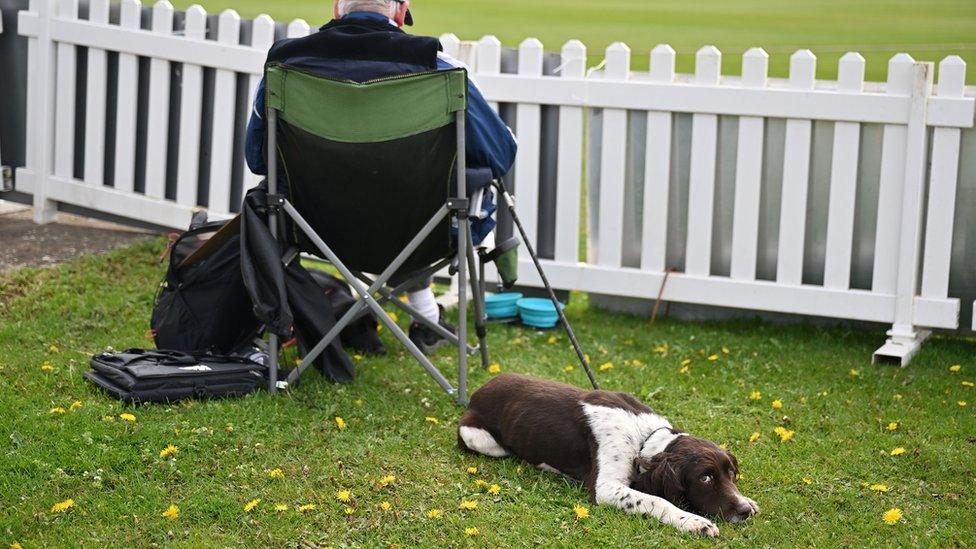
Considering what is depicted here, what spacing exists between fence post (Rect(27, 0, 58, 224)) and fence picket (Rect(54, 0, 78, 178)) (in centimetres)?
4

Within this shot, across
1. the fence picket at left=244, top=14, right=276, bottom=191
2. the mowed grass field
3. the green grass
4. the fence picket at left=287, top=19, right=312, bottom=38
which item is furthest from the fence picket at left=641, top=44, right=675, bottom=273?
the mowed grass field

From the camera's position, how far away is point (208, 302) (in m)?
5.05

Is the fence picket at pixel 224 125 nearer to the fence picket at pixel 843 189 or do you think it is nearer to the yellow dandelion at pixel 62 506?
the fence picket at pixel 843 189

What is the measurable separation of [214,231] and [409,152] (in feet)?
3.76

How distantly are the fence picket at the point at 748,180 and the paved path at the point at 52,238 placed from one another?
3368mm

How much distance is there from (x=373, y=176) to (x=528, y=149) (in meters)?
1.67

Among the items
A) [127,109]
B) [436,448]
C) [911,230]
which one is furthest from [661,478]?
[127,109]

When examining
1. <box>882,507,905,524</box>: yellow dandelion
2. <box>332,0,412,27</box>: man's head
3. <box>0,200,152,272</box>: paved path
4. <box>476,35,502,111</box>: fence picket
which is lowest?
<box>0,200,152,272</box>: paved path

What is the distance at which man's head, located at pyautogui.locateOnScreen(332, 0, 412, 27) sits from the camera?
4852mm

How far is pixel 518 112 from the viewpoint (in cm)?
620

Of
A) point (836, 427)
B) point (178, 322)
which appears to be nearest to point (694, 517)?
point (836, 427)

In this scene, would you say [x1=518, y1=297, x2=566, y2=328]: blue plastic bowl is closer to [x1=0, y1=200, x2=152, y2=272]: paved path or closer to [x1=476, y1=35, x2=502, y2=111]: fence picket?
[x1=476, y1=35, x2=502, y2=111]: fence picket

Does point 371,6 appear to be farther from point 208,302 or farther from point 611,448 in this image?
point 611,448

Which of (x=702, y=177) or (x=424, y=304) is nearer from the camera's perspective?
(x=424, y=304)
